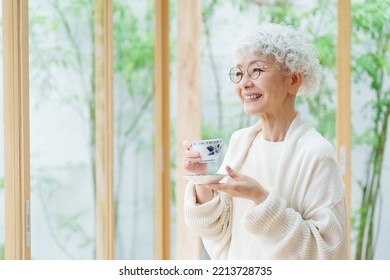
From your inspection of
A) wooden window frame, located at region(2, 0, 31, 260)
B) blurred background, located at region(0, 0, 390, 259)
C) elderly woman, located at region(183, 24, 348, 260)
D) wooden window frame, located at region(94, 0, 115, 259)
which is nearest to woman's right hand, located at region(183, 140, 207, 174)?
elderly woman, located at region(183, 24, 348, 260)

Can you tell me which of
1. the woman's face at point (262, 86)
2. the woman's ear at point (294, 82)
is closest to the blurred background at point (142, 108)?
the woman's face at point (262, 86)

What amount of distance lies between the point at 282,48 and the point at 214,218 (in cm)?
56

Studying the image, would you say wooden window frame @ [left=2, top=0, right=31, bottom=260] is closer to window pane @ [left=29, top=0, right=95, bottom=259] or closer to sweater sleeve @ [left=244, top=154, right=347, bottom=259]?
window pane @ [left=29, top=0, right=95, bottom=259]

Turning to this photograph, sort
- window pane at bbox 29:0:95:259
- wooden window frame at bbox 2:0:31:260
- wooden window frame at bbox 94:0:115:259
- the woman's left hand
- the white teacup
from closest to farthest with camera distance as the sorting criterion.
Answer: the woman's left hand, the white teacup, wooden window frame at bbox 2:0:31:260, window pane at bbox 29:0:95:259, wooden window frame at bbox 94:0:115:259

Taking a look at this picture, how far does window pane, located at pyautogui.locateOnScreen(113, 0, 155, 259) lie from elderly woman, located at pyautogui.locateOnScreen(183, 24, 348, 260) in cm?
152

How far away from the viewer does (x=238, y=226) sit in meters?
2.22

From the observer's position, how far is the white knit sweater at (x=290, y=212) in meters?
2.04

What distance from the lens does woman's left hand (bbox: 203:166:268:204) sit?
2.02 meters

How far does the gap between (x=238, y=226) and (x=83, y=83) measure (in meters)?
1.34

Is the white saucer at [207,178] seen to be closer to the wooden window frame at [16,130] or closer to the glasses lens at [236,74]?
the glasses lens at [236,74]

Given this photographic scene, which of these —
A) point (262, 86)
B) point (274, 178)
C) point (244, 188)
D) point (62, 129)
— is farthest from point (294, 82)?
point (62, 129)

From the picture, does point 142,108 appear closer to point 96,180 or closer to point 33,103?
point 96,180

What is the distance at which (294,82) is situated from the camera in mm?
2260

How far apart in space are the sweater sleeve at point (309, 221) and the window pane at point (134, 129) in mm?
1757
